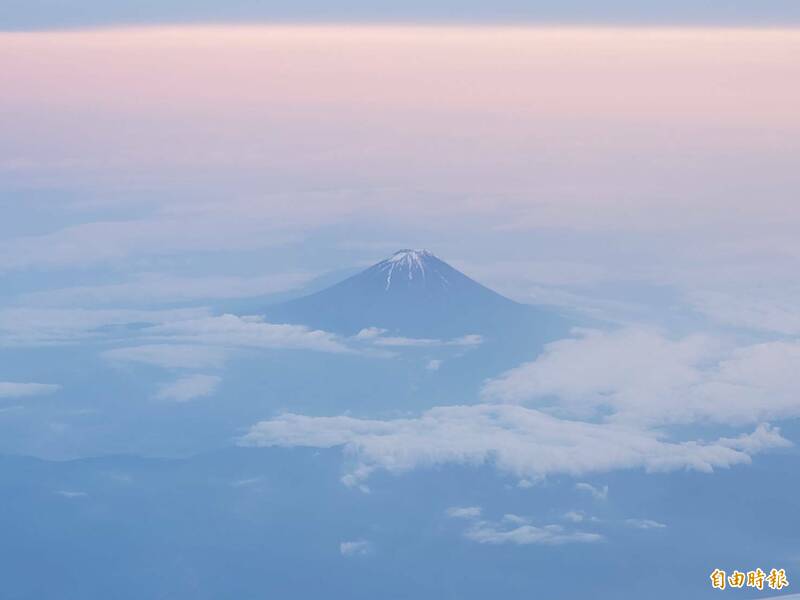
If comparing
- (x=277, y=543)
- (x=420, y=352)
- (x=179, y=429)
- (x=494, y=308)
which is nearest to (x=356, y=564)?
(x=277, y=543)

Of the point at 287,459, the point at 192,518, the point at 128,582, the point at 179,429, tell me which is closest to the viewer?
the point at 128,582

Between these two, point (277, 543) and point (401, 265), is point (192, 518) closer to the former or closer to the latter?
point (277, 543)

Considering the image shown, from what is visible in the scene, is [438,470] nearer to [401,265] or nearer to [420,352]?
[420,352]

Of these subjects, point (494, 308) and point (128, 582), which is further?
point (494, 308)

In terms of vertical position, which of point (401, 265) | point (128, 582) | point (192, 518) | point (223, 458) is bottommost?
point (128, 582)

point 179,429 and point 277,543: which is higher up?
point 179,429

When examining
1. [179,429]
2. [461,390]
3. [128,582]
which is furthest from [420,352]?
[128,582]

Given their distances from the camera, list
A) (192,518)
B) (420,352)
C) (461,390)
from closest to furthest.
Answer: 1. (192,518)
2. (461,390)
3. (420,352)
